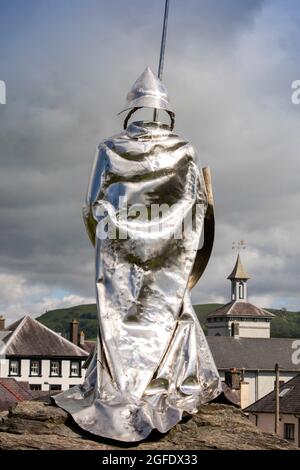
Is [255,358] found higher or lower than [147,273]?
higher

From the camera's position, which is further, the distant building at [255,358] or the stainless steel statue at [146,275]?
the distant building at [255,358]

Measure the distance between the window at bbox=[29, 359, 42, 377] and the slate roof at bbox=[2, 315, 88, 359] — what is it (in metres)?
0.87

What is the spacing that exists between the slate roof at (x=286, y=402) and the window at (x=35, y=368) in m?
22.4

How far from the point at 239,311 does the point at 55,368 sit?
85.1 meters

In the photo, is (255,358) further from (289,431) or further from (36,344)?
(289,431)

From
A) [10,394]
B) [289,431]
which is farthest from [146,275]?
[289,431]

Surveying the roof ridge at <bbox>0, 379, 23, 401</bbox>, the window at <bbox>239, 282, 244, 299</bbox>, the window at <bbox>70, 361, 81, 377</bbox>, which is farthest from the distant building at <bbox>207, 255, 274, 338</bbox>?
the roof ridge at <bbox>0, 379, 23, 401</bbox>

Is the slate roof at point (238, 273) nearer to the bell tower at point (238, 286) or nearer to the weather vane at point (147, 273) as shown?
the bell tower at point (238, 286)

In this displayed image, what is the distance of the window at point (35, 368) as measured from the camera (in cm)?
7881

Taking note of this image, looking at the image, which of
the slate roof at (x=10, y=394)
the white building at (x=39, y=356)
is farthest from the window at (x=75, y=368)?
the slate roof at (x=10, y=394)

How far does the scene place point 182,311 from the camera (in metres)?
12.8

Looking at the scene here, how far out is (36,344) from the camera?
7850 cm

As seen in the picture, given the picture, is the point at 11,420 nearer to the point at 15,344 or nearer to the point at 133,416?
the point at 133,416
